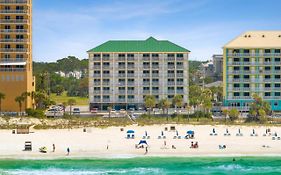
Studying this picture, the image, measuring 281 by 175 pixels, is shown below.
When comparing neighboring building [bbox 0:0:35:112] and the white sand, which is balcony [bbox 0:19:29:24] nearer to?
neighboring building [bbox 0:0:35:112]

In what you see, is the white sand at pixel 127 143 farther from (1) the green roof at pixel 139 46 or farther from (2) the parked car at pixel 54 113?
(1) the green roof at pixel 139 46

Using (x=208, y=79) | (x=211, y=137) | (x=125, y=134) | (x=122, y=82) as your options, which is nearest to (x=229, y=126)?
(x=211, y=137)

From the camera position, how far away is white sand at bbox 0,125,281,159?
60125 mm

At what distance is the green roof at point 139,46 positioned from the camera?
10769 centimetres

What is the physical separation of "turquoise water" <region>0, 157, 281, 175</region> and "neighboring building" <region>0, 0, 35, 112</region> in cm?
4211

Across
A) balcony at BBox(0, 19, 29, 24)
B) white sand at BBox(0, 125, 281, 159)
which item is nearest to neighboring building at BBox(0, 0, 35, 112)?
balcony at BBox(0, 19, 29, 24)

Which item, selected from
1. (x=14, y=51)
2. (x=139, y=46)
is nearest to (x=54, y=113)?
(x=14, y=51)

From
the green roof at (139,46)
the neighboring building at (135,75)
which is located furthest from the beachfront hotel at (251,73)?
the green roof at (139,46)

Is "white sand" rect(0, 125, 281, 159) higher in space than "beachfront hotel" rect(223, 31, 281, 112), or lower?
lower

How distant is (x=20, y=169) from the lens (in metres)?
52.9

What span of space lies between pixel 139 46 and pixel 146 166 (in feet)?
189

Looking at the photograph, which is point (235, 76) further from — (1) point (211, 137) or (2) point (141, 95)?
(1) point (211, 137)

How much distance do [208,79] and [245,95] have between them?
75563 millimetres

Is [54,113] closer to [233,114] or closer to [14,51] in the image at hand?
[14,51]
